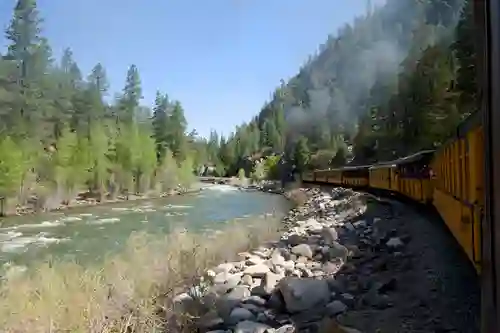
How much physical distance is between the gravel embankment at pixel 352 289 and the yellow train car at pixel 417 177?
178 centimetres

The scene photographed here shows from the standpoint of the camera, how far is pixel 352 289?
7.18 meters

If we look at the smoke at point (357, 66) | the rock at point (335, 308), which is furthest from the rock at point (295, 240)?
the smoke at point (357, 66)

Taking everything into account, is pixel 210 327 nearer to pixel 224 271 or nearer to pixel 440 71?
pixel 224 271

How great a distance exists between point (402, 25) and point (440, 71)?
78507 millimetres

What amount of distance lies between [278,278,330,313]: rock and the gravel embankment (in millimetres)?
15

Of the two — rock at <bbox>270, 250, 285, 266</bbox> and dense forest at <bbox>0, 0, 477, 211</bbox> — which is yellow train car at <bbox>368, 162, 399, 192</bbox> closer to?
dense forest at <bbox>0, 0, 477, 211</bbox>

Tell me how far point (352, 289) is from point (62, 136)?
2039 inches

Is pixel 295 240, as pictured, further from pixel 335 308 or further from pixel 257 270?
pixel 335 308

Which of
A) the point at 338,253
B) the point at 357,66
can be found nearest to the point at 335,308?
the point at 338,253

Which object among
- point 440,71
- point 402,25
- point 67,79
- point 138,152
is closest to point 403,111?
point 440,71

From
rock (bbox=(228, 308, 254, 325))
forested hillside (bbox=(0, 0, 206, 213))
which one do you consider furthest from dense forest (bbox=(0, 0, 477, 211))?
rock (bbox=(228, 308, 254, 325))

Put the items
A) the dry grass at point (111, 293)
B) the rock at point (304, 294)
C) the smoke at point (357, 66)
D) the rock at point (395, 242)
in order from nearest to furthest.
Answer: the dry grass at point (111, 293) < the rock at point (304, 294) < the rock at point (395, 242) < the smoke at point (357, 66)

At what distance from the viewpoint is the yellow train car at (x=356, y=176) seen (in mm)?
27006

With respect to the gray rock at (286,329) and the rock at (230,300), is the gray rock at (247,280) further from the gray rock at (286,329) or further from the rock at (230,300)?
the gray rock at (286,329)
